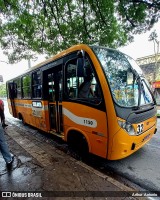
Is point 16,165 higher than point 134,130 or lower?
lower

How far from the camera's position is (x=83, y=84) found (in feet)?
12.6

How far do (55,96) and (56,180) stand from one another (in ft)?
8.94

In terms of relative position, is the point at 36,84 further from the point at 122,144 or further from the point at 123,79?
the point at 122,144

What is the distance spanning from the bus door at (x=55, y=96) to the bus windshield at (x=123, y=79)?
1741mm

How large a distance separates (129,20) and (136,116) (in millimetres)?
2602

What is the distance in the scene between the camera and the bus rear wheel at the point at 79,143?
4.24 m

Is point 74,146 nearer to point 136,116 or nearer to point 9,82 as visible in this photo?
point 136,116

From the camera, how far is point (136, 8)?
4.11 metres

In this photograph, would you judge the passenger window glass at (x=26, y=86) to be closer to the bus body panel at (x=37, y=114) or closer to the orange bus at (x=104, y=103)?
the bus body panel at (x=37, y=114)

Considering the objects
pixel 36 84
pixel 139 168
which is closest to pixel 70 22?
pixel 36 84

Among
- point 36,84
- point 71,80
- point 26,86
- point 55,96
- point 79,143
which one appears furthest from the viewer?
point 26,86

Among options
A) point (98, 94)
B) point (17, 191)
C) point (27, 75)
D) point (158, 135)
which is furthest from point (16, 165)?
point (158, 135)

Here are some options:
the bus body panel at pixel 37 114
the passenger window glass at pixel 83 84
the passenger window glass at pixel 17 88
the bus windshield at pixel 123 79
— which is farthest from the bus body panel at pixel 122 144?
the passenger window glass at pixel 17 88

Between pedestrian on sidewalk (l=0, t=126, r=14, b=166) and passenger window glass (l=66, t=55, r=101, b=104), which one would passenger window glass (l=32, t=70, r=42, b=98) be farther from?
pedestrian on sidewalk (l=0, t=126, r=14, b=166)
